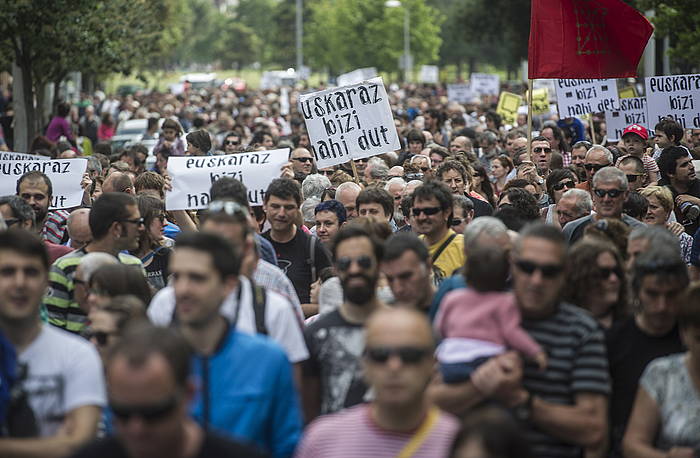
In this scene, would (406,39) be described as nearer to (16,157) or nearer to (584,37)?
(584,37)

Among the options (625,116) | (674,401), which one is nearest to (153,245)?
(674,401)

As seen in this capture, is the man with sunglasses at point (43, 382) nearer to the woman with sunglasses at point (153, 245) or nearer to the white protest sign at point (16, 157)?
the woman with sunglasses at point (153, 245)

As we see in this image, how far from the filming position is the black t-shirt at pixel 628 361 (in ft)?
17.8

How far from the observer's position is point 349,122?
12.9 meters

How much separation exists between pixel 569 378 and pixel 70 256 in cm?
373

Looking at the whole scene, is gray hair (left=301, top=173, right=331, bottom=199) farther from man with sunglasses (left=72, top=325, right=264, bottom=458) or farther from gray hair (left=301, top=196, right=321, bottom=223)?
man with sunglasses (left=72, top=325, right=264, bottom=458)

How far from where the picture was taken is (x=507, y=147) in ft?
59.8

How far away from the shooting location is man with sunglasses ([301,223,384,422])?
530cm

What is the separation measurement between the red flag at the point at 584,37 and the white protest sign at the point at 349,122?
1850 mm

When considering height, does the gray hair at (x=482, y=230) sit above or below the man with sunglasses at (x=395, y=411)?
above

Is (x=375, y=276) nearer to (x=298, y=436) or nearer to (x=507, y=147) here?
Answer: (x=298, y=436)

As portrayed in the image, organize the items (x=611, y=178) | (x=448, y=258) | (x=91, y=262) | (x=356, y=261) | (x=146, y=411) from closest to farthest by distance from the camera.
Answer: (x=146, y=411), (x=356, y=261), (x=91, y=262), (x=448, y=258), (x=611, y=178)

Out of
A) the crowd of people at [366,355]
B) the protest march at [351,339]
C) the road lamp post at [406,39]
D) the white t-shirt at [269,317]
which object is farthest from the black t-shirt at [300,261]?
the road lamp post at [406,39]

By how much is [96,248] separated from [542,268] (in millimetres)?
3565
